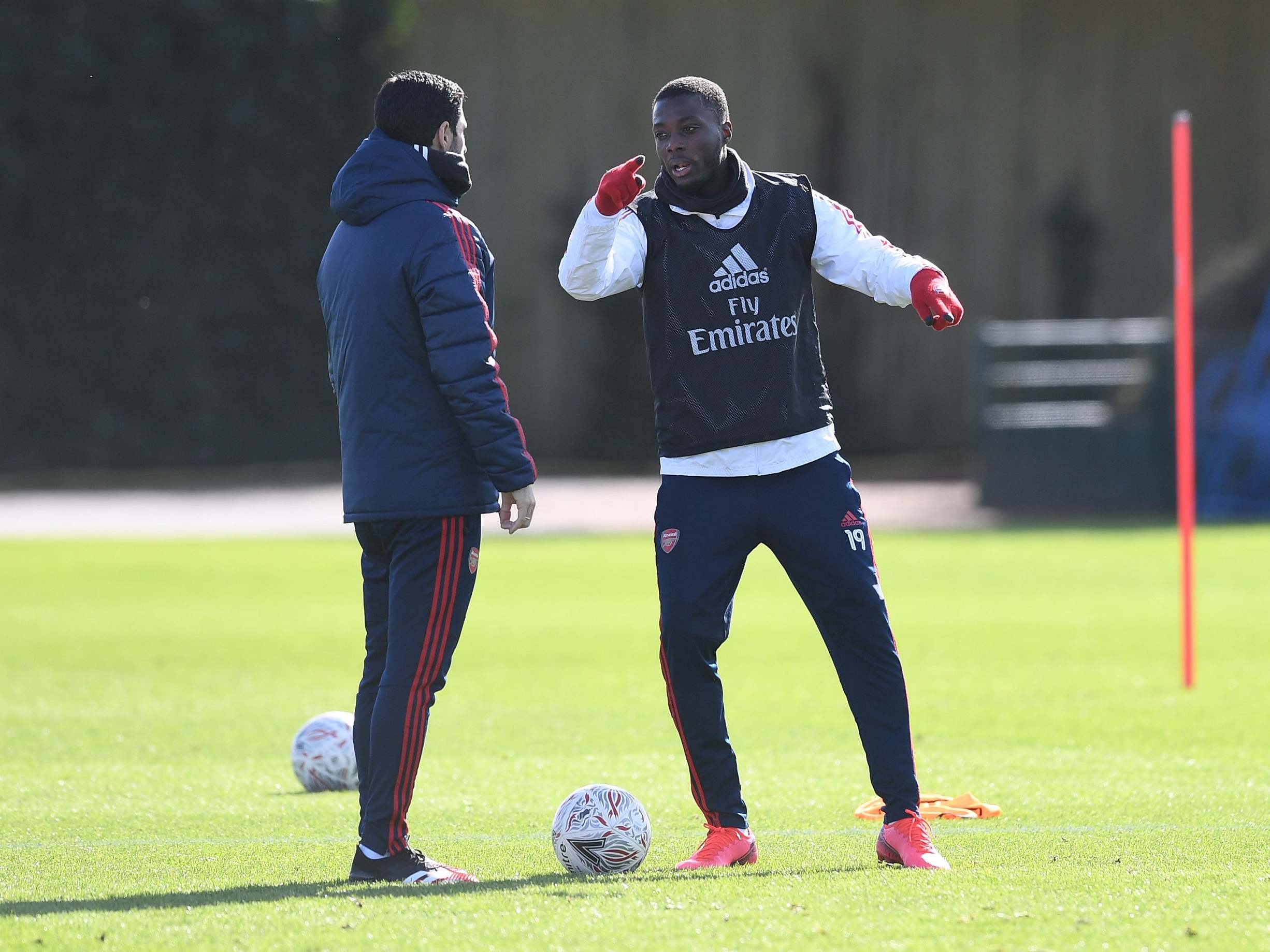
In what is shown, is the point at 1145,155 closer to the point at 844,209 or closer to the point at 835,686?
the point at 835,686

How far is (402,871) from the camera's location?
422 centimetres

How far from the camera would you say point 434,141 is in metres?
4.36

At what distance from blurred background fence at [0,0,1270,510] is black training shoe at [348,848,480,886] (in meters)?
18.2

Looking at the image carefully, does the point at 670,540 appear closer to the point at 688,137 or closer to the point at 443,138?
the point at 688,137

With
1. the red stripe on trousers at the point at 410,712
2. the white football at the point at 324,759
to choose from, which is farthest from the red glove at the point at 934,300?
the white football at the point at 324,759

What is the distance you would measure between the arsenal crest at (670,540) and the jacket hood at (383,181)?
1.00m

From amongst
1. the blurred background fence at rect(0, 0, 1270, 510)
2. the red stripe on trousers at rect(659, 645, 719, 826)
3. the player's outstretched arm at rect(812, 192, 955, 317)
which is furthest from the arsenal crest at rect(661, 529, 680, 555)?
the blurred background fence at rect(0, 0, 1270, 510)

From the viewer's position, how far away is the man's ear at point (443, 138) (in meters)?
4.35

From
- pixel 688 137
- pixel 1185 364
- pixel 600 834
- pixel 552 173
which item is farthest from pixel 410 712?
pixel 552 173

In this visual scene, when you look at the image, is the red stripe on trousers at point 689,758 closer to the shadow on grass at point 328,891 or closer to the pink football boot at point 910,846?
the shadow on grass at point 328,891

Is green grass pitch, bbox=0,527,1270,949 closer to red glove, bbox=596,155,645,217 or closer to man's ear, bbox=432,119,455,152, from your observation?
red glove, bbox=596,155,645,217

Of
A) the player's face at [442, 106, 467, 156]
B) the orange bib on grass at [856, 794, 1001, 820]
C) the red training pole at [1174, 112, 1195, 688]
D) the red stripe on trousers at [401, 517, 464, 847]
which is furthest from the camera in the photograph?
the red training pole at [1174, 112, 1195, 688]

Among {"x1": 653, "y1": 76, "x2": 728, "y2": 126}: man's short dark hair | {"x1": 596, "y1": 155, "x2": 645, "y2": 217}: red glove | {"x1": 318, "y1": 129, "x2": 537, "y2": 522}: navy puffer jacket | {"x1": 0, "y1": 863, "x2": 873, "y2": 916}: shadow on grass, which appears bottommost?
{"x1": 0, "y1": 863, "x2": 873, "y2": 916}: shadow on grass

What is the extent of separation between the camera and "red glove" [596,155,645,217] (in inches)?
168
